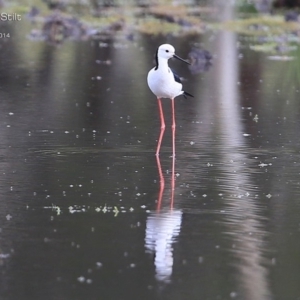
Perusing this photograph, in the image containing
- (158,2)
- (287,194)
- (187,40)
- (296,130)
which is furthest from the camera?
(158,2)

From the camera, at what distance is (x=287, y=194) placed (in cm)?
973

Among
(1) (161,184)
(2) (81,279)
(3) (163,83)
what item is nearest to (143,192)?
(1) (161,184)

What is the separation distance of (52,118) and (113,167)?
338cm

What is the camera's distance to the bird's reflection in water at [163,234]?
7.24 metres

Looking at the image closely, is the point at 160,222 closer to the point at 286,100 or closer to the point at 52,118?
the point at 52,118

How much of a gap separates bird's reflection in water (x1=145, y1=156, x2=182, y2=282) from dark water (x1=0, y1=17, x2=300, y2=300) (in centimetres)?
1

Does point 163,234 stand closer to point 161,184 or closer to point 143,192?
point 143,192

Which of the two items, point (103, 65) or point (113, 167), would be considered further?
point (103, 65)

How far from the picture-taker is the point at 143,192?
966cm

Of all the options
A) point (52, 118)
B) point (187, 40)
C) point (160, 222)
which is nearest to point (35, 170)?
point (160, 222)

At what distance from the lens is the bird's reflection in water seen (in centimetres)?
724

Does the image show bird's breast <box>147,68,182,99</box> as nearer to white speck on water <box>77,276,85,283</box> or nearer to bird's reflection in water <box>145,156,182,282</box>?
bird's reflection in water <box>145,156,182,282</box>

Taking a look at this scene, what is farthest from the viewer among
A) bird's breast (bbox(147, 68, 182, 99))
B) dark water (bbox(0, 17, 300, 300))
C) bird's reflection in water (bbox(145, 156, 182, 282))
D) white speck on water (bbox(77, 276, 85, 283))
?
bird's breast (bbox(147, 68, 182, 99))

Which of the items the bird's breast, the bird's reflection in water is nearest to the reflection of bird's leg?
the bird's reflection in water
